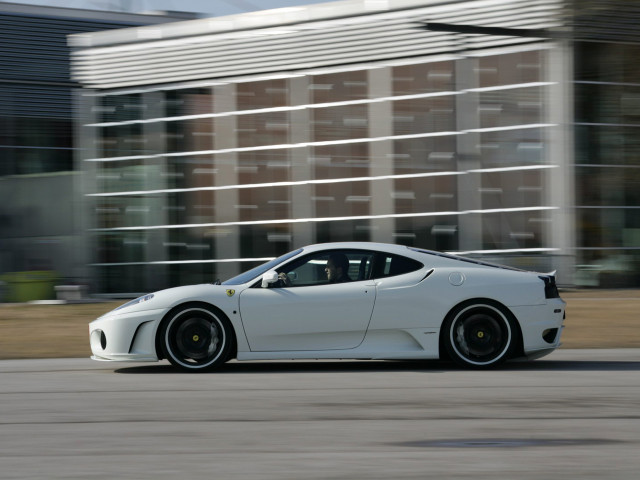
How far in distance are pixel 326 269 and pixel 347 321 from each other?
0.56 meters

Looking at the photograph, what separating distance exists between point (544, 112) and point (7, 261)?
50.9 feet

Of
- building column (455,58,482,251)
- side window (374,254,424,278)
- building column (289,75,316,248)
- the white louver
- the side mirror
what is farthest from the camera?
building column (289,75,316,248)

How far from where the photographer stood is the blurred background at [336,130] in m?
22.1

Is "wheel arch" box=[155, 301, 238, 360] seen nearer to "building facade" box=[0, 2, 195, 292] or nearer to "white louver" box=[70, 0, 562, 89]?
"white louver" box=[70, 0, 562, 89]

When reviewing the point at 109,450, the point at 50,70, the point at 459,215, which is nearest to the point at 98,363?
the point at 109,450

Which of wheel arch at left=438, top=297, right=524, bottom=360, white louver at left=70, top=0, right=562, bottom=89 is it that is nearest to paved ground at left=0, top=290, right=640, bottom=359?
wheel arch at left=438, top=297, right=524, bottom=360

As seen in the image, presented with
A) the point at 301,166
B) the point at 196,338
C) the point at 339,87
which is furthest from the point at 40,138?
the point at 196,338

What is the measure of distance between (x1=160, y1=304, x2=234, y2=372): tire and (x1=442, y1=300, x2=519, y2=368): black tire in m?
2.04

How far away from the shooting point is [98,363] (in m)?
10.7

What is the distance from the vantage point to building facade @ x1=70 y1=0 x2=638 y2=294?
2212 cm

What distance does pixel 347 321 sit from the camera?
934 centimetres

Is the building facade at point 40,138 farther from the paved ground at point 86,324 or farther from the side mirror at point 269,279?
the side mirror at point 269,279

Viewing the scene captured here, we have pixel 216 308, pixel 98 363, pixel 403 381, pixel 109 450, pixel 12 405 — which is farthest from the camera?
pixel 98 363

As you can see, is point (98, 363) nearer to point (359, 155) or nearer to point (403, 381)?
point (403, 381)
